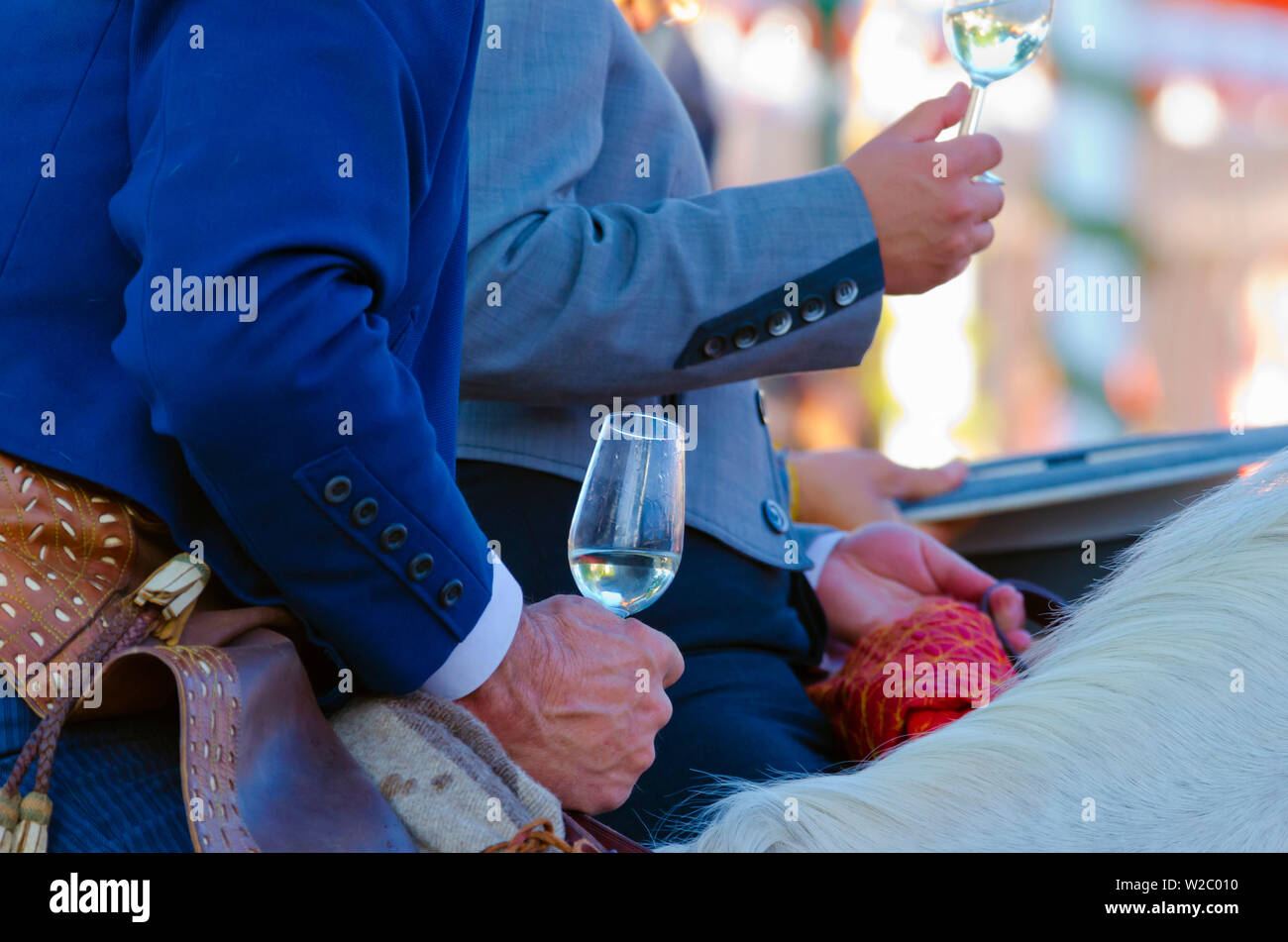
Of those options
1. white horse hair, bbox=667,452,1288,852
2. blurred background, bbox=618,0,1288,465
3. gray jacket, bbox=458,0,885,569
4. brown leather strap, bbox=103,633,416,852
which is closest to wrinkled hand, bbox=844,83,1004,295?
gray jacket, bbox=458,0,885,569

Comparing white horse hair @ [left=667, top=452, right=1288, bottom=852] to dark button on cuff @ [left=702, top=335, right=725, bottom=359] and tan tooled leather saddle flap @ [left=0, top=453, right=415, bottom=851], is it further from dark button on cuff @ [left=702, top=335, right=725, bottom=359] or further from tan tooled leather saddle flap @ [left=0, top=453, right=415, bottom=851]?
dark button on cuff @ [left=702, top=335, right=725, bottom=359]

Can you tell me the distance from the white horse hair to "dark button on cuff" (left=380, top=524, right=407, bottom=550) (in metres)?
0.28

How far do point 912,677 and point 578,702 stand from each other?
452mm

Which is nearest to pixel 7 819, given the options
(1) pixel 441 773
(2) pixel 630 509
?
(1) pixel 441 773

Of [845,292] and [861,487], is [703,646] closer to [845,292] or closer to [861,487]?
[845,292]

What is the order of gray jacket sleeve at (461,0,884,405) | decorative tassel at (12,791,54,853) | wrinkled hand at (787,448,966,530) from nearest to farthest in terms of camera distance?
decorative tassel at (12,791,54,853), gray jacket sleeve at (461,0,884,405), wrinkled hand at (787,448,966,530)

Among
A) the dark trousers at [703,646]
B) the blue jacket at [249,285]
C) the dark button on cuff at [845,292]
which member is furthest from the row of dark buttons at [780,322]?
the blue jacket at [249,285]

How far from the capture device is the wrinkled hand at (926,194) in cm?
140

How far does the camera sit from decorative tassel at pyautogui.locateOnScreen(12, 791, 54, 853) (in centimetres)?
79

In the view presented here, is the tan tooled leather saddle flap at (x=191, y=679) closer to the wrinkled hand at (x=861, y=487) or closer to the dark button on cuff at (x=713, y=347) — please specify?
the dark button on cuff at (x=713, y=347)

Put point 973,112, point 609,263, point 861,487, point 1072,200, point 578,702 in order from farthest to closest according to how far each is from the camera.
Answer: point 1072,200, point 861,487, point 973,112, point 609,263, point 578,702

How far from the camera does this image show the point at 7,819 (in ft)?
2.61
